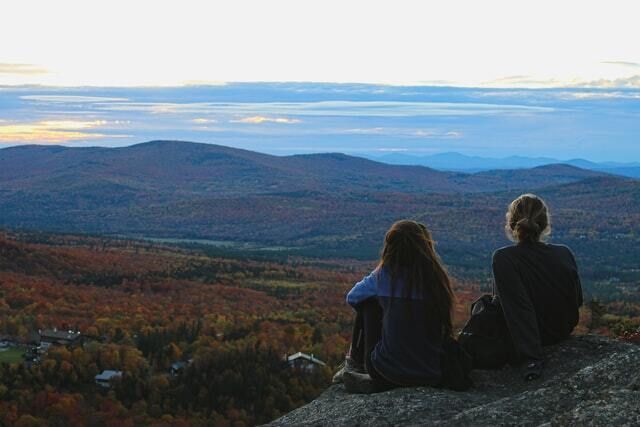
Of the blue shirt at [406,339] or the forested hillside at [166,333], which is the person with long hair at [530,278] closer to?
the blue shirt at [406,339]

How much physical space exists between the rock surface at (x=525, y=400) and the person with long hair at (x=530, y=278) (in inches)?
15.8

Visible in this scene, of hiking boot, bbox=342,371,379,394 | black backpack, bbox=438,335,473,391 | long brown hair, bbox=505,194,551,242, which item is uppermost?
long brown hair, bbox=505,194,551,242

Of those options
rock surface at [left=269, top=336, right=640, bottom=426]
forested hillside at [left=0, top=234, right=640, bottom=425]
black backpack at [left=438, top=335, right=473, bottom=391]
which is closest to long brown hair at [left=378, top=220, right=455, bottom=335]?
black backpack at [left=438, top=335, right=473, bottom=391]

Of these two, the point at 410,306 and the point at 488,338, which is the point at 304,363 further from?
the point at 410,306

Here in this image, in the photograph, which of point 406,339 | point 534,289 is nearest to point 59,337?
point 406,339

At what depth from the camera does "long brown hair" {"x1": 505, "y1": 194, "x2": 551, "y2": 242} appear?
32.0 feet

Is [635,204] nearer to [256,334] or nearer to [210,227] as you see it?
[210,227]

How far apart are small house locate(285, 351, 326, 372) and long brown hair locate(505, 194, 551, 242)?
28789 mm

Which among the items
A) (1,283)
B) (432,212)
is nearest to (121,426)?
(1,283)

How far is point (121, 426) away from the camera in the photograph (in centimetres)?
3359

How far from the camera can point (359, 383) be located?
391 inches

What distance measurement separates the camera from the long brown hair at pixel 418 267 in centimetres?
937

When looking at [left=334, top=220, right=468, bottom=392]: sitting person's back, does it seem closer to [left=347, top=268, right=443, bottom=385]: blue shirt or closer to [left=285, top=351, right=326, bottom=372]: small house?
[left=347, top=268, right=443, bottom=385]: blue shirt

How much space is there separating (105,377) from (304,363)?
9.05 meters
